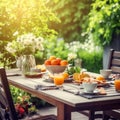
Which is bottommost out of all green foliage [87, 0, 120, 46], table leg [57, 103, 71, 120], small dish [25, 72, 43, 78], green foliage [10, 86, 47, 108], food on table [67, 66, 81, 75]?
green foliage [10, 86, 47, 108]

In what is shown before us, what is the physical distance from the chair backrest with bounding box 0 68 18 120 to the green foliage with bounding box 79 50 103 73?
4.29 metres

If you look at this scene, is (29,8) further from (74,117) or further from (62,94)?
(62,94)

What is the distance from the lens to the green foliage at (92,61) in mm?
7060

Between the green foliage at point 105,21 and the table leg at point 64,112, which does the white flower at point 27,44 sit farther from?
the green foliage at point 105,21

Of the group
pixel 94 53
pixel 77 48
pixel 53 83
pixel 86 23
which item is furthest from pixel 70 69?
pixel 86 23

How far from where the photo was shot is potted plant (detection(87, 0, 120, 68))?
646 cm

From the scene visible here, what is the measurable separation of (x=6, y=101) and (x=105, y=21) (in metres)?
4.24

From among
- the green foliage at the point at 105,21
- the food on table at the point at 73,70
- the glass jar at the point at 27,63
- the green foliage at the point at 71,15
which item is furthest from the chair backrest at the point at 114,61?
the green foliage at the point at 71,15

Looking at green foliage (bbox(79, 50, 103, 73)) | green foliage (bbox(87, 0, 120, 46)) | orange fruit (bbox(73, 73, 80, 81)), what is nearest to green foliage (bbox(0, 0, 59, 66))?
green foliage (bbox(87, 0, 120, 46))

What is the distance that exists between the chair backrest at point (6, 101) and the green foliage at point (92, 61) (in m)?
4.29

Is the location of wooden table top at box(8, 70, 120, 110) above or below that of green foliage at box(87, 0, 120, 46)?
below

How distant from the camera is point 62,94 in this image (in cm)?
259

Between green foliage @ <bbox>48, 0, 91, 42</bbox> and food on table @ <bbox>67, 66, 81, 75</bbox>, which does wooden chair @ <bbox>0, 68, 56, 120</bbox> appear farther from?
green foliage @ <bbox>48, 0, 91, 42</bbox>

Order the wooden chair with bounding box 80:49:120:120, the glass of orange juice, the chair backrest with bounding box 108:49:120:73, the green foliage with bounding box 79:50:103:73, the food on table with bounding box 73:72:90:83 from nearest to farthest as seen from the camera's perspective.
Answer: the glass of orange juice
the food on table with bounding box 73:72:90:83
the wooden chair with bounding box 80:49:120:120
the chair backrest with bounding box 108:49:120:73
the green foliage with bounding box 79:50:103:73
